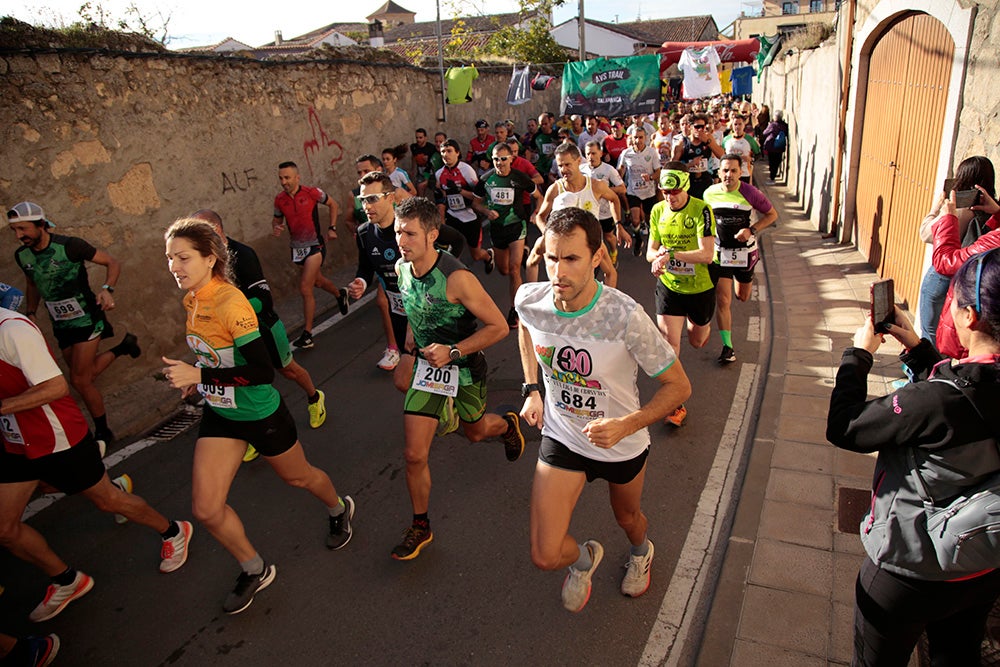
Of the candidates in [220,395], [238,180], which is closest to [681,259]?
[220,395]

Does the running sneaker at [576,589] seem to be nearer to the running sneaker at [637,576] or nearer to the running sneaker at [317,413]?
the running sneaker at [637,576]

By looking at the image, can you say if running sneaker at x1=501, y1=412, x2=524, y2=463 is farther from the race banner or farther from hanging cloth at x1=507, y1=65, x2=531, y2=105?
hanging cloth at x1=507, y1=65, x2=531, y2=105

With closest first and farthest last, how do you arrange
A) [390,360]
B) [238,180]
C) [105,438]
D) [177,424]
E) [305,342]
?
1. [105,438]
2. [177,424]
3. [390,360]
4. [305,342]
5. [238,180]

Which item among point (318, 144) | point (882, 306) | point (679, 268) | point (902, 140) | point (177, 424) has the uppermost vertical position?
point (318, 144)

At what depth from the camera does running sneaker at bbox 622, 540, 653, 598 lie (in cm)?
357

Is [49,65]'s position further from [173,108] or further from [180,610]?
[180,610]

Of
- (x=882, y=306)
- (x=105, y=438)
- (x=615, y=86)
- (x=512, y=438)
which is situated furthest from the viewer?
(x=615, y=86)

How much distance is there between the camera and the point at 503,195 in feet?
26.2

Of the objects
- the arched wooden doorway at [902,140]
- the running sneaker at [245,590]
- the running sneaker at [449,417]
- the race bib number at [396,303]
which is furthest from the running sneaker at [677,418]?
the arched wooden doorway at [902,140]

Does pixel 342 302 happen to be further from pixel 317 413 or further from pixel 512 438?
pixel 512 438

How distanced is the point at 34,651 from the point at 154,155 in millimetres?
5449

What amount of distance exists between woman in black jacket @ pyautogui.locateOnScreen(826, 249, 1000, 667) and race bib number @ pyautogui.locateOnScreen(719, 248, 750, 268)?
3.99m

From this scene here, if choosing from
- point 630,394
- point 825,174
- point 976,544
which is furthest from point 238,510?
point 825,174

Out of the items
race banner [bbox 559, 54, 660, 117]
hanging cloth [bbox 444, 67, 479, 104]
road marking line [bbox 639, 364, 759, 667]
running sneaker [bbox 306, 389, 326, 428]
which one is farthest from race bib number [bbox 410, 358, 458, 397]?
hanging cloth [bbox 444, 67, 479, 104]
